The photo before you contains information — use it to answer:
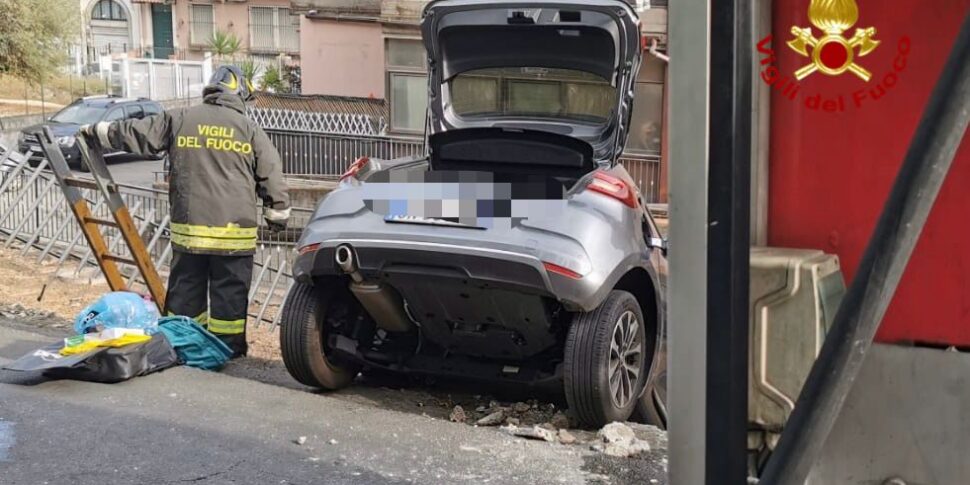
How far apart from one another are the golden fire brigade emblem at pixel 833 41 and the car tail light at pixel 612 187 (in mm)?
3247

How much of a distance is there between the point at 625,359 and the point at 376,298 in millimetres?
1239

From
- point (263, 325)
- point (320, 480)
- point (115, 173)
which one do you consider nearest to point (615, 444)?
point (320, 480)

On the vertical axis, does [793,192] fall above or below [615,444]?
above

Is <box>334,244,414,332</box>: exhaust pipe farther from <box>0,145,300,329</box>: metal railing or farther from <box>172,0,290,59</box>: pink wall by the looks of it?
<box>172,0,290,59</box>: pink wall

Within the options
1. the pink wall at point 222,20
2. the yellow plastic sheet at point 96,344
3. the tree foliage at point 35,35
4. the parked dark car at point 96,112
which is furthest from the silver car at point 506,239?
the pink wall at point 222,20

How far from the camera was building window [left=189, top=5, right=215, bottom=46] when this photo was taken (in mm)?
47812

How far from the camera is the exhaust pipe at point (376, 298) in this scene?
4930 millimetres

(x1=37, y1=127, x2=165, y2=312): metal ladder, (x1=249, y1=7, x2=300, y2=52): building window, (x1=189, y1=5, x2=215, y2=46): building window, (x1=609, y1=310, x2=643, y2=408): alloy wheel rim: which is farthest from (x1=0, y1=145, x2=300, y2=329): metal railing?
(x1=189, y1=5, x2=215, y2=46): building window

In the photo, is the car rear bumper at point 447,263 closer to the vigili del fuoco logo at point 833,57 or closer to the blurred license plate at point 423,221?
the blurred license plate at point 423,221

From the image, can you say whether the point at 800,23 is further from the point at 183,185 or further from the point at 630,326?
the point at 183,185

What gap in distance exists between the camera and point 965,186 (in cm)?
163

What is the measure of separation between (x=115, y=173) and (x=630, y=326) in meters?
20.5

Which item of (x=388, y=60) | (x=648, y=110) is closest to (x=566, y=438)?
(x=648, y=110)

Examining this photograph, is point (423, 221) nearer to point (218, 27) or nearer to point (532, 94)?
point (532, 94)
